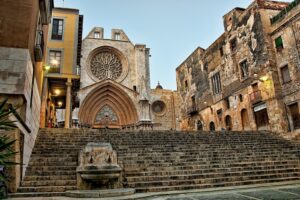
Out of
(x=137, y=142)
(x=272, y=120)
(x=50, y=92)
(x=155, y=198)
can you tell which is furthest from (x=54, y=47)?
(x=272, y=120)

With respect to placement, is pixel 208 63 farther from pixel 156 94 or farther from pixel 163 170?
pixel 163 170

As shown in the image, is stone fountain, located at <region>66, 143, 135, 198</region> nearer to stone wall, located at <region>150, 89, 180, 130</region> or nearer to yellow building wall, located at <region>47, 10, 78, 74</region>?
yellow building wall, located at <region>47, 10, 78, 74</region>

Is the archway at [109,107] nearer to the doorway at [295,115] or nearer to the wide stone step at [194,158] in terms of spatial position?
the doorway at [295,115]

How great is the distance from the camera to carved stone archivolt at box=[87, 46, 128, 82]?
79.3ft

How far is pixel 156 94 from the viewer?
97.9 ft

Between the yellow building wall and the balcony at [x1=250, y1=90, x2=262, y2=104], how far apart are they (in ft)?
38.6

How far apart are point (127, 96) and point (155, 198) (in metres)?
18.3

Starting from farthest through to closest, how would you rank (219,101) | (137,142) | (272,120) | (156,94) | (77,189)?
(156,94) → (219,101) → (272,120) → (137,142) → (77,189)

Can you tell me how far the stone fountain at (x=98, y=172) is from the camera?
18.3 feet

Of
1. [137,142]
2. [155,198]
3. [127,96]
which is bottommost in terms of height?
[155,198]

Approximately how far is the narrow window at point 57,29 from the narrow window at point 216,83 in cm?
1299

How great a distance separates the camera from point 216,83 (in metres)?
21.1

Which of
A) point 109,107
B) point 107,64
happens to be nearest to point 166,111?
point 109,107

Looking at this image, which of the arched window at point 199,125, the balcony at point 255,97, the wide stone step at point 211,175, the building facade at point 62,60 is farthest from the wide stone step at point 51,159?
the arched window at point 199,125
